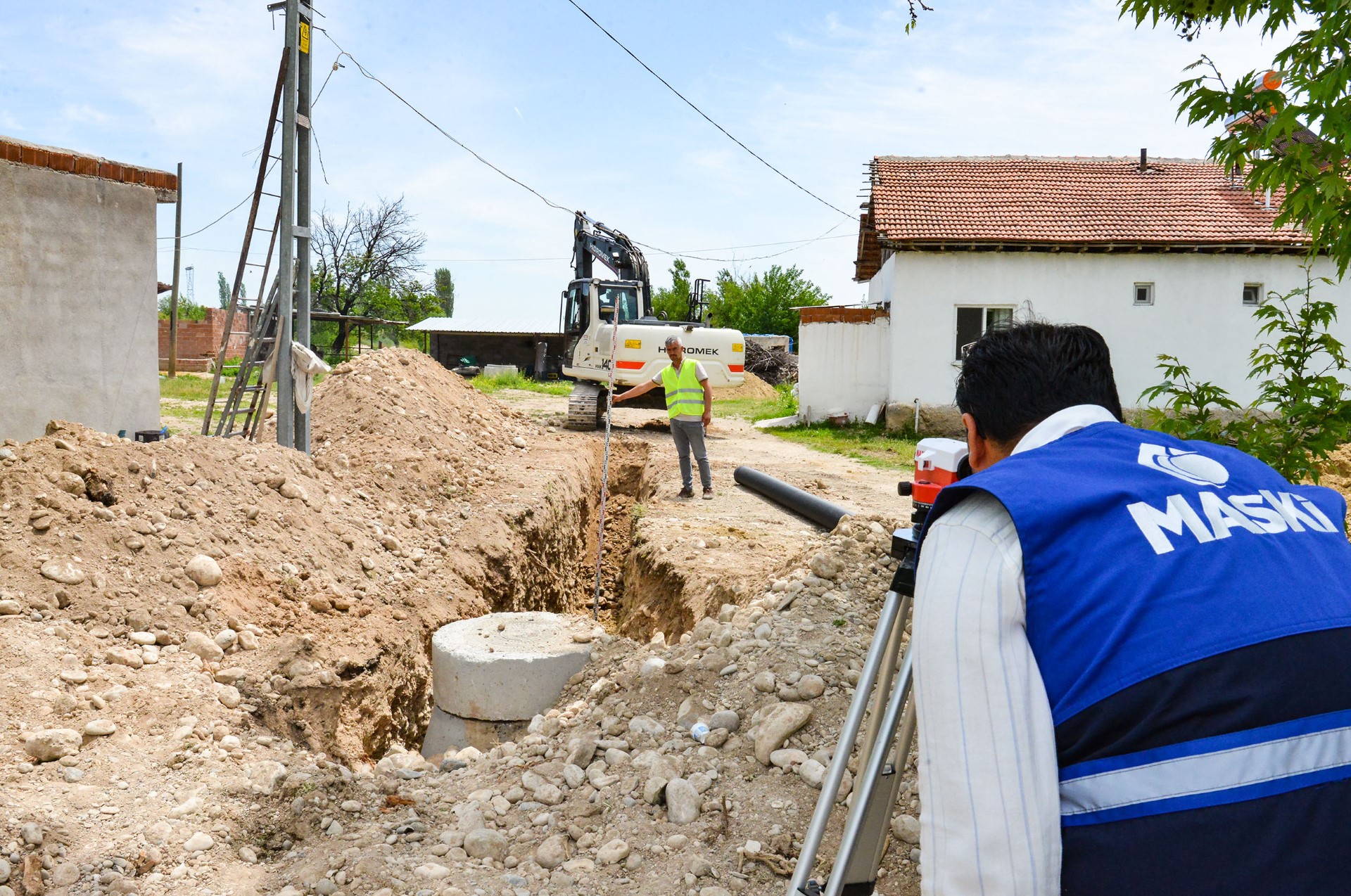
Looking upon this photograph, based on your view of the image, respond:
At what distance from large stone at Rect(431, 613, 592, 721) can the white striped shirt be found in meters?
4.40

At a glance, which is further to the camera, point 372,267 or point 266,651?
point 372,267

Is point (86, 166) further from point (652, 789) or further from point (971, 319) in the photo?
point (971, 319)

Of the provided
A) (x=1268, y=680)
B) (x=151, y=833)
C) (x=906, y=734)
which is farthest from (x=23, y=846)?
(x=1268, y=680)

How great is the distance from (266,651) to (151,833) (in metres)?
1.85

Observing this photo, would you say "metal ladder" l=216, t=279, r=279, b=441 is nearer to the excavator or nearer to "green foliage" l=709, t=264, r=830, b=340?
the excavator

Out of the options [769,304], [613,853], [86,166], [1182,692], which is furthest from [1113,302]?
[769,304]

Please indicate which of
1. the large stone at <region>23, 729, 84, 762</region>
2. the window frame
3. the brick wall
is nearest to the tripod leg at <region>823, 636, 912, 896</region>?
the large stone at <region>23, 729, 84, 762</region>

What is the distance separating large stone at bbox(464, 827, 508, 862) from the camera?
329cm

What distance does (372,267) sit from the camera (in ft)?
144

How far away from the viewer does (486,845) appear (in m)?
3.31

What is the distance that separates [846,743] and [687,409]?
8483 mm

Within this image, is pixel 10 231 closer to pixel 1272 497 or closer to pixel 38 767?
pixel 38 767

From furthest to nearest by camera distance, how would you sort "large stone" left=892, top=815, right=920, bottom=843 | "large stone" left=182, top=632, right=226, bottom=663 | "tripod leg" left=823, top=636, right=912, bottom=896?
"large stone" left=182, top=632, right=226, bottom=663
"large stone" left=892, top=815, right=920, bottom=843
"tripod leg" left=823, top=636, right=912, bottom=896

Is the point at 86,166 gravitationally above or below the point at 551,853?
above
